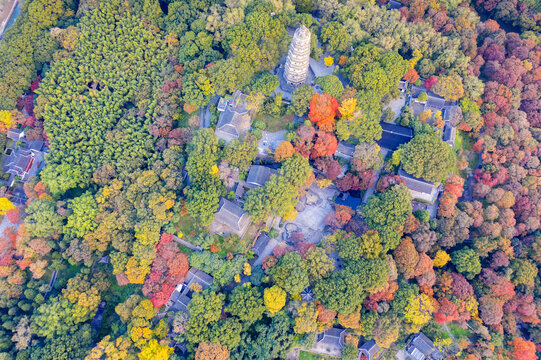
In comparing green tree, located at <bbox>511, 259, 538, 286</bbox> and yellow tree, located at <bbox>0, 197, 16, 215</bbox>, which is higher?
yellow tree, located at <bbox>0, 197, 16, 215</bbox>

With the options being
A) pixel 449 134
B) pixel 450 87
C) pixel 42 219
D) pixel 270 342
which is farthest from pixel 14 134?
pixel 450 87

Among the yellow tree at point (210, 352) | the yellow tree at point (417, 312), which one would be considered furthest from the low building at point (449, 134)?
the yellow tree at point (210, 352)

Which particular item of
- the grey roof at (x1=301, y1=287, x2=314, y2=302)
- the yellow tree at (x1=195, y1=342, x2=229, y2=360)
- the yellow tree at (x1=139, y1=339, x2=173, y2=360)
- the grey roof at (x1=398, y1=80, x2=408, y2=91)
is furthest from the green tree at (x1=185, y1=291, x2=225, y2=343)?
the grey roof at (x1=398, y1=80, x2=408, y2=91)

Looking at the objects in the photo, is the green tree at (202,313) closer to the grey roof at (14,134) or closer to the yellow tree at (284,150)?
the yellow tree at (284,150)

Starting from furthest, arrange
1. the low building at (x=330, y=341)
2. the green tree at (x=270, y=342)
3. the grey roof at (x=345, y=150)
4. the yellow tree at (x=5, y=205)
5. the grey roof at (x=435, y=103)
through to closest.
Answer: the grey roof at (x=435, y=103) < the grey roof at (x=345, y=150) < the yellow tree at (x=5, y=205) < the low building at (x=330, y=341) < the green tree at (x=270, y=342)

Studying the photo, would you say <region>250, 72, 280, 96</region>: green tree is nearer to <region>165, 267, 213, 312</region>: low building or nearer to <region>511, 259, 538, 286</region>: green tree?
<region>165, 267, 213, 312</region>: low building

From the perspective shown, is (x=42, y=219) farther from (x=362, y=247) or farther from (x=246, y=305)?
(x=362, y=247)
